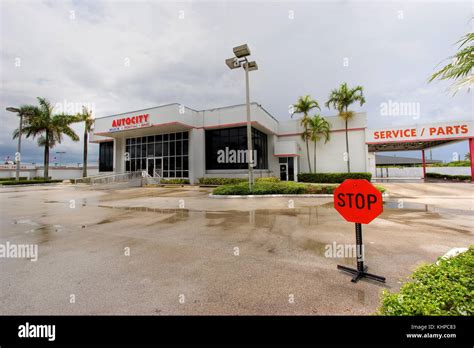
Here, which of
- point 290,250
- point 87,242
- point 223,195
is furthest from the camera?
point 223,195

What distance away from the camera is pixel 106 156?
31.2 metres

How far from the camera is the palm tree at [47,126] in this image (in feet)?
96.3

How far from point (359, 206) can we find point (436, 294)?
141cm

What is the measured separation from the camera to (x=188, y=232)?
5957mm

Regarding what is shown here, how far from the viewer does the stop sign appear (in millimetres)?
3291

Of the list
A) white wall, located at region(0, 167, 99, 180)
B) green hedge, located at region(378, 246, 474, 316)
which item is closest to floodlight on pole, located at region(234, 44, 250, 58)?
green hedge, located at region(378, 246, 474, 316)

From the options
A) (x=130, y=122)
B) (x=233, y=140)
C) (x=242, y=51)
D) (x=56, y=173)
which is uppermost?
(x=242, y=51)

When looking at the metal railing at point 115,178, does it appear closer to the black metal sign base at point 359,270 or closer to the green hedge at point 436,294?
the black metal sign base at point 359,270

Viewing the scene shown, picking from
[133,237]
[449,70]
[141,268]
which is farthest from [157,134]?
[449,70]

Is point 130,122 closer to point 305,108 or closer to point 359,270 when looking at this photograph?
point 305,108

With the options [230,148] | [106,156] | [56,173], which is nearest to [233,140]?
[230,148]

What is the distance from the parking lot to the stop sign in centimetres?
95

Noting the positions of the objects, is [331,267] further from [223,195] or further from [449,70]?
[223,195]
